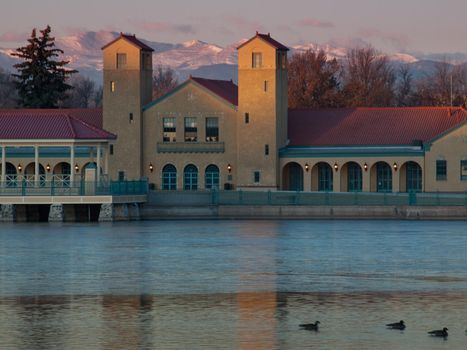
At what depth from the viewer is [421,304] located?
39.5 meters

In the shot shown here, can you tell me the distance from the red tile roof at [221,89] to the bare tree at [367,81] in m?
28.3

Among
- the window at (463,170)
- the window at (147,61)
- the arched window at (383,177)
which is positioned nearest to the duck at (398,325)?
the window at (463,170)

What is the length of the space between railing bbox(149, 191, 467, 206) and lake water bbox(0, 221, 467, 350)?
43.8 ft

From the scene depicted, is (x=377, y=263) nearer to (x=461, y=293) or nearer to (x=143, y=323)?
(x=461, y=293)

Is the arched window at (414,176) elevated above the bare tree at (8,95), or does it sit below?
below

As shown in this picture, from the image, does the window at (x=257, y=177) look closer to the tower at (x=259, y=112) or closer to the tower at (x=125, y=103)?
the tower at (x=259, y=112)

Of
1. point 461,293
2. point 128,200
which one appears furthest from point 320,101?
point 461,293

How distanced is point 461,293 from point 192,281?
8.63 m

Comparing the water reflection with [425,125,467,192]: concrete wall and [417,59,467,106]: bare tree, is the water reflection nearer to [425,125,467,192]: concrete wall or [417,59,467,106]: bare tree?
[425,125,467,192]: concrete wall

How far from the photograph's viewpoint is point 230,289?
43.8 m

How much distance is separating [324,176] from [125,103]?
13876mm

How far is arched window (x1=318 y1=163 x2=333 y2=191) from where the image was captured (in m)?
98.8

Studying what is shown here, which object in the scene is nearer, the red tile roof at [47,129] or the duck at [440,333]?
the duck at [440,333]

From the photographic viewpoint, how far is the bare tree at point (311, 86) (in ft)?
436
